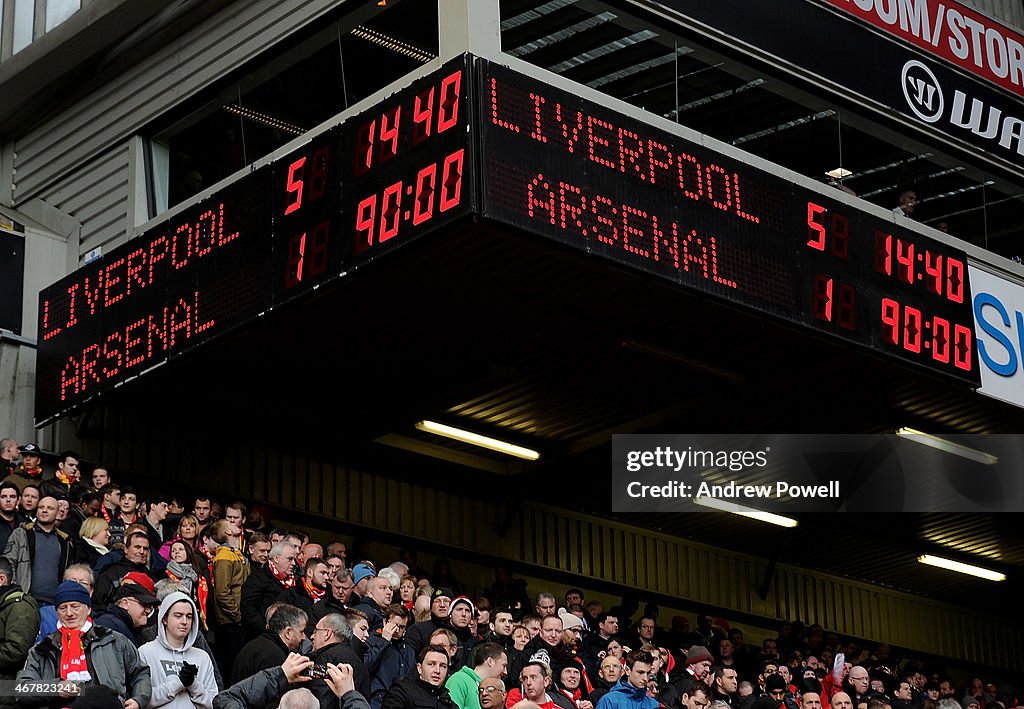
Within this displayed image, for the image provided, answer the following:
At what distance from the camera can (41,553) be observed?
15.4 metres

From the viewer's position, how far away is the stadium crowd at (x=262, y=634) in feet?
41.0

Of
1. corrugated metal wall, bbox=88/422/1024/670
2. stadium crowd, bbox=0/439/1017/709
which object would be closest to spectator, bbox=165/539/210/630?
stadium crowd, bbox=0/439/1017/709

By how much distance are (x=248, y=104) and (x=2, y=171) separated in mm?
4824

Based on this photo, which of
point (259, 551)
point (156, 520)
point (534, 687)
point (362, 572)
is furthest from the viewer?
point (362, 572)

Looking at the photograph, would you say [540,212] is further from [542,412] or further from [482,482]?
[482,482]

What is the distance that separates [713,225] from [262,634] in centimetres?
585

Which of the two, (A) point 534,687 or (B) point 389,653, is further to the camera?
(B) point 389,653

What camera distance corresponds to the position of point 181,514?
17.7m

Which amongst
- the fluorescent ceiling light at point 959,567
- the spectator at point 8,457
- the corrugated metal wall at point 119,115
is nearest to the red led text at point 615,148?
the corrugated metal wall at point 119,115

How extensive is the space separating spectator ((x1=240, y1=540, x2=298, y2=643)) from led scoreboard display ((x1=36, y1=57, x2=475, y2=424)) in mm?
2577

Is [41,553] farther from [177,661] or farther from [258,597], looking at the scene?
[177,661]

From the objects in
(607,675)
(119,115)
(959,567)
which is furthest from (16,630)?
(959,567)

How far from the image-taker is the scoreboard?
50.8 ft

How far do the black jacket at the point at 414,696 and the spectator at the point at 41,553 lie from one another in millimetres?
3559
